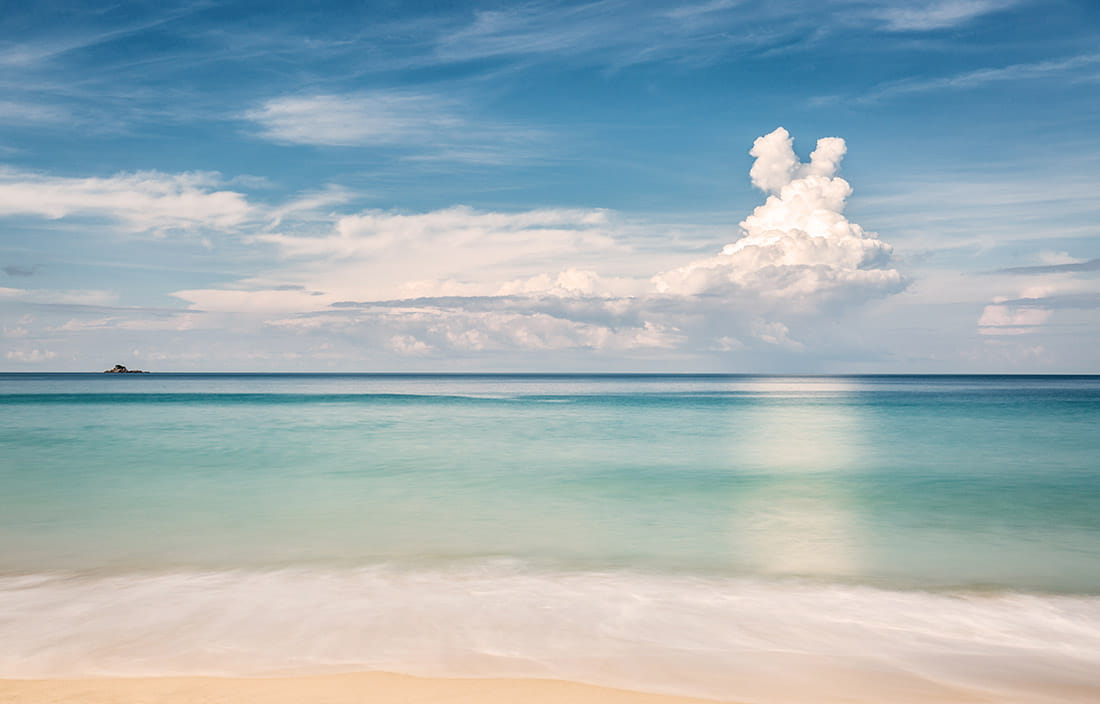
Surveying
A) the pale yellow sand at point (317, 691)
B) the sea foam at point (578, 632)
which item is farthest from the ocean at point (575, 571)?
the pale yellow sand at point (317, 691)

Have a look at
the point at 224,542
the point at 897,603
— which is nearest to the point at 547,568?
the point at 897,603

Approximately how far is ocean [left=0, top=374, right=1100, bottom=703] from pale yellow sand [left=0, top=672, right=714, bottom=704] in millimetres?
254

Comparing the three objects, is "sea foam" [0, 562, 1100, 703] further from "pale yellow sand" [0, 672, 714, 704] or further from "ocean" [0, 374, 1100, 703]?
"pale yellow sand" [0, 672, 714, 704]

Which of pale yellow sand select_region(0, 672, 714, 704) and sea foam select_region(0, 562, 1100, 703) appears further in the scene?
sea foam select_region(0, 562, 1100, 703)

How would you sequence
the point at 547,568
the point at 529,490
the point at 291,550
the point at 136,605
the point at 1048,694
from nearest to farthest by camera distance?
the point at 1048,694 → the point at 136,605 → the point at 547,568 → the point at 291,550 → the point at 529,490

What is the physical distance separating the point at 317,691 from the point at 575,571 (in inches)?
166

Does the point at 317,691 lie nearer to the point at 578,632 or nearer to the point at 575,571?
the point at 578,632

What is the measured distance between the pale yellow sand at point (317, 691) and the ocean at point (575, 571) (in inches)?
10.0

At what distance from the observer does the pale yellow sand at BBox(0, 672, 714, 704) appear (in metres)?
4.62

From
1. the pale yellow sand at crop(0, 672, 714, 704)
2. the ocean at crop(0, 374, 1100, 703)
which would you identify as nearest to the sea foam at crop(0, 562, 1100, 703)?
the ocean at crop(0, 374, 1100, 703)

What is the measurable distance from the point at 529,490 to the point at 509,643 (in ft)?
31.2

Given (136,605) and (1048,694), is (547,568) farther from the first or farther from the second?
(1048,694)

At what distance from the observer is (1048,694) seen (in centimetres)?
501

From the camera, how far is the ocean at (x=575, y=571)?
18.0 feet
